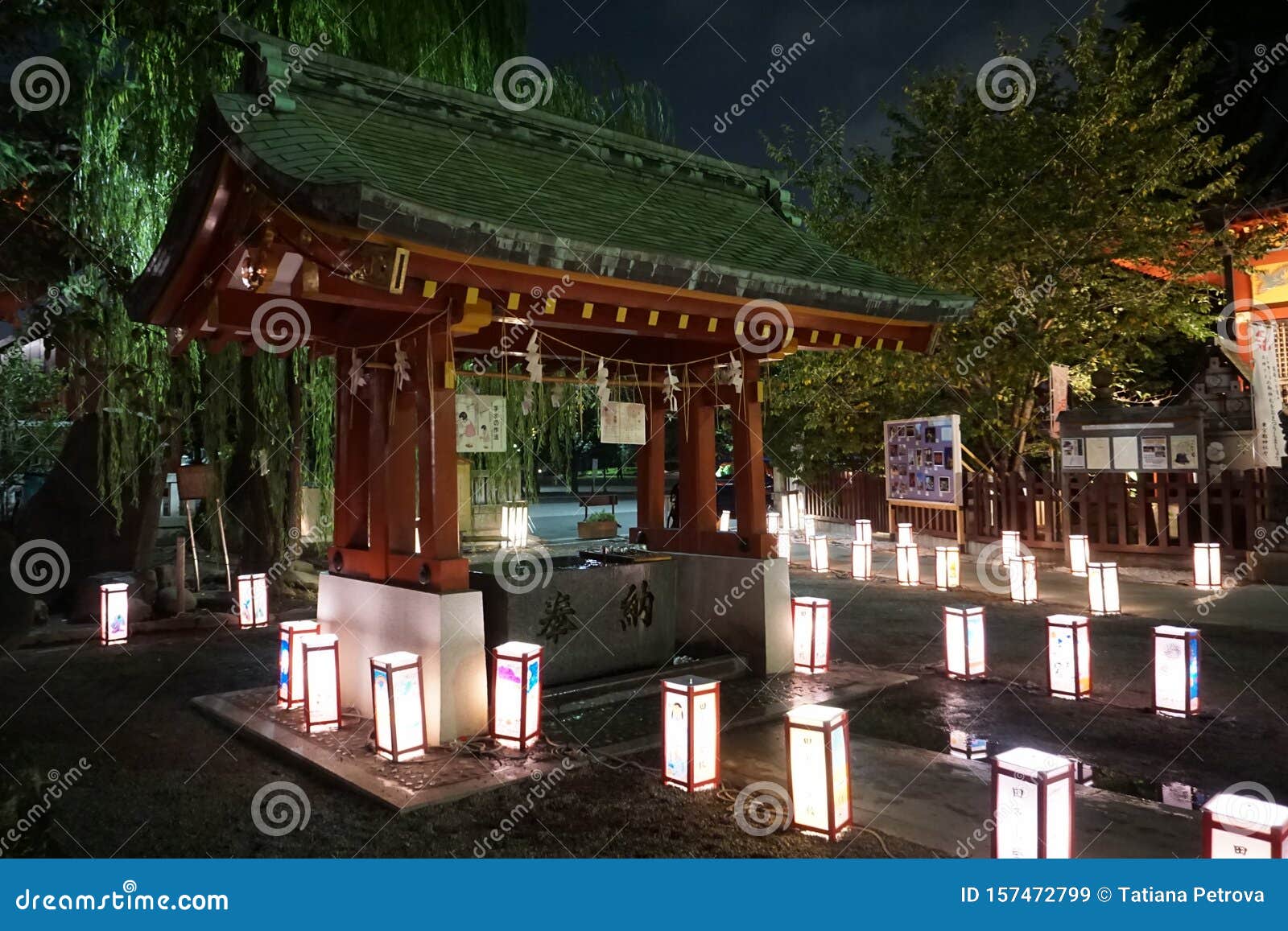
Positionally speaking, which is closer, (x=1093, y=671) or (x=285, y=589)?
(x=1093, y=671)

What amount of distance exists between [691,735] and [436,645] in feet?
6.62

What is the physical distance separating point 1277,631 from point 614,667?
7.64 meters

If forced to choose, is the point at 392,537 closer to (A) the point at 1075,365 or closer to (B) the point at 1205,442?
(B) the point at 1205,442

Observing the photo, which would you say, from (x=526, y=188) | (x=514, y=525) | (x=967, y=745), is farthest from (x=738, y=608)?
(x=514, y=525)

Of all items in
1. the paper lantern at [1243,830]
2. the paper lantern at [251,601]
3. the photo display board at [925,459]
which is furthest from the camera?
the photo display board at [925,459]

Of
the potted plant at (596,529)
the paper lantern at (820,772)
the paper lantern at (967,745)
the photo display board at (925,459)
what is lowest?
the paper lantern at (967,745)

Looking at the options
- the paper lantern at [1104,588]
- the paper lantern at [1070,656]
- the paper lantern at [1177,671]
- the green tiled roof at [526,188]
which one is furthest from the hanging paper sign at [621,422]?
the paper lantern at [1104,588]

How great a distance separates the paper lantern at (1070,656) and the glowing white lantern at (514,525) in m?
11.9

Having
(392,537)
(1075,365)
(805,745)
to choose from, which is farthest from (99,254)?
(1075,365)

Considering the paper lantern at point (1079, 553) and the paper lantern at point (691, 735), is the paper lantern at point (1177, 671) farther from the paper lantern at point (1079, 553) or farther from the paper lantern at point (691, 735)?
the paper lantern at point (1079, 553)

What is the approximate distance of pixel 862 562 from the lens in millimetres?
14789

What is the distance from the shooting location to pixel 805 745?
4551mm

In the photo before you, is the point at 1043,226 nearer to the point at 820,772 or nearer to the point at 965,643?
the point at 965,643

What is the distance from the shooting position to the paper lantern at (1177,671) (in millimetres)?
6527
